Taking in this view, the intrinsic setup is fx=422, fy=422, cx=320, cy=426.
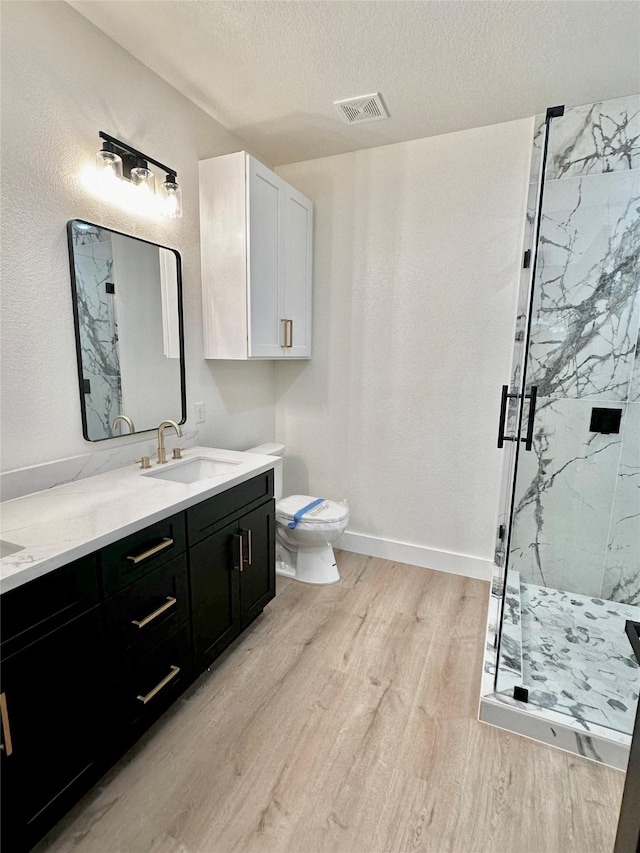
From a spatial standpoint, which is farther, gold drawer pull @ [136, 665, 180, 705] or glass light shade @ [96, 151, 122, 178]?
glass light shade @ [96, 151, 122, 178]

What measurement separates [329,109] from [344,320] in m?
1.15

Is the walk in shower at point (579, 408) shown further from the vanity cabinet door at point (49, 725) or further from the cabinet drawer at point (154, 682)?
the vanity cabinet door at point (49, 725)

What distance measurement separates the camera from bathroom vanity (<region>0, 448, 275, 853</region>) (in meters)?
1.06


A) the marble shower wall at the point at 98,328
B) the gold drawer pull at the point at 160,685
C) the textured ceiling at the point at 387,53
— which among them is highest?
the textured ceiling at the point at 387,53

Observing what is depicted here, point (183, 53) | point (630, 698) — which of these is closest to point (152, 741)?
point (630, 698)

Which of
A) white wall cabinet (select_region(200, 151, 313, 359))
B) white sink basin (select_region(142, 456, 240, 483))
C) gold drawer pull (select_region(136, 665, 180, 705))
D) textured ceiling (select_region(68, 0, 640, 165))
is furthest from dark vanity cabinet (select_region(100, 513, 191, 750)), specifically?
textured ceiling (select_region(68, 0, 640, 165))

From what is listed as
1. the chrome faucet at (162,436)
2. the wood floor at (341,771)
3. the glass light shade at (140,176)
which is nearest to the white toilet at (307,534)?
the wood floor at (341,771)

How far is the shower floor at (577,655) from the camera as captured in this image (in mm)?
1647

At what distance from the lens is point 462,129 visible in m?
2.39

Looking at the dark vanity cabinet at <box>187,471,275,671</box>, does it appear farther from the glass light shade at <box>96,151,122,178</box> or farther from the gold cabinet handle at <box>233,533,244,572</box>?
the glass light shade at <box>96,151,122,178</box>

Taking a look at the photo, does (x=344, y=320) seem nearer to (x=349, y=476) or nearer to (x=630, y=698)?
(x=349, y=476)

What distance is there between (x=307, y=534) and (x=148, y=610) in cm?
120

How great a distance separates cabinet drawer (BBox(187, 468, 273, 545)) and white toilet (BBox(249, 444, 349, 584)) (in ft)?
1.29

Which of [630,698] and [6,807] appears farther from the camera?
[630,698]
